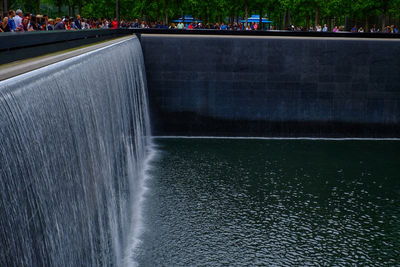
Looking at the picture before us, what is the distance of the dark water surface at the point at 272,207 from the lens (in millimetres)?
12734

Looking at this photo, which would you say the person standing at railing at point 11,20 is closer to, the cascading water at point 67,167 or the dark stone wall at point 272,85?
the cascading water at point 67,167

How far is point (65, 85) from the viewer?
822 cm

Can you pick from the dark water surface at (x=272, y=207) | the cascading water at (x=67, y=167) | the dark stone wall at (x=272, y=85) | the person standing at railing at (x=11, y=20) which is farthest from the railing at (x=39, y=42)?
the dark water surface at (x=272, y=207)

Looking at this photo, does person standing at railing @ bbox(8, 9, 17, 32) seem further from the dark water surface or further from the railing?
the dark water surface

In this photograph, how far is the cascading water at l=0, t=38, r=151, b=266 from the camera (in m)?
5.52

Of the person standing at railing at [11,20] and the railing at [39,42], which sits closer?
the railing at [39,42]

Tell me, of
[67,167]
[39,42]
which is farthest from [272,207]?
[67,167]

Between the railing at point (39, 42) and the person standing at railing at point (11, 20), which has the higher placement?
the person standing at railing at point (11, 20)

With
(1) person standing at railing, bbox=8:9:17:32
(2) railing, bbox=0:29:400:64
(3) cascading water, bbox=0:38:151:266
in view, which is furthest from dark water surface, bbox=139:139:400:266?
(1) person standing at railing, bbox=8:9:17:32

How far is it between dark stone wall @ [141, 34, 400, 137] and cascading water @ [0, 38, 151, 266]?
1018 cm

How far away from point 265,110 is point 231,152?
4.66 m

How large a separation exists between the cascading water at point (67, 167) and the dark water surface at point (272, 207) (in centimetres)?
131

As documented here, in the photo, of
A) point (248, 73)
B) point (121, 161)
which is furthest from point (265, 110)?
point (121, 161)

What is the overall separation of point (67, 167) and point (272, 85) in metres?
19.4
